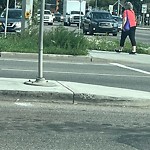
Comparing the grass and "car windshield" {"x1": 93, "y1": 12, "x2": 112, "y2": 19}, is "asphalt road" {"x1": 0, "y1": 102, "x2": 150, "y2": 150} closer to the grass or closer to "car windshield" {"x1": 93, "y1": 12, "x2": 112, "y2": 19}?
the grass

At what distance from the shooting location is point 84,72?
15.1 metres

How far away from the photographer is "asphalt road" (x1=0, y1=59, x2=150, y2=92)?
13062 millimetres

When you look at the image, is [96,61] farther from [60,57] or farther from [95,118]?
[95,118]

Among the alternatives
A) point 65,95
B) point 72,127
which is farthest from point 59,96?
point 72,127

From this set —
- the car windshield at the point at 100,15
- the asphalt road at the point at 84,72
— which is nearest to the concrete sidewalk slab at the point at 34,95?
the asphalt road at the point at 84,72

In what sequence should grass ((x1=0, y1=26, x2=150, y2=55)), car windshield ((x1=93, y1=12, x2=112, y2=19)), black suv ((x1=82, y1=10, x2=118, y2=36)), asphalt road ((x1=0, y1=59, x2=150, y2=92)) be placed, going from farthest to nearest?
car windshield ((x1=93, y1=12, x2=112, y2=19))
black suv ((x1=82, y1=10, x2=118, y2=36))
grass ((x1=0, y1=26, x2=150, y2=55))
asphalt road ((x1=0, y1=59, x2=150, y2=92))

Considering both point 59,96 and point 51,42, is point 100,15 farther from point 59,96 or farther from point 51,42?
point 59,96

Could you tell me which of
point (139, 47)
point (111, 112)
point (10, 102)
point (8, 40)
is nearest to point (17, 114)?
point (10, 102)

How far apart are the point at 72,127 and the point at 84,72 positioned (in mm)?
7297

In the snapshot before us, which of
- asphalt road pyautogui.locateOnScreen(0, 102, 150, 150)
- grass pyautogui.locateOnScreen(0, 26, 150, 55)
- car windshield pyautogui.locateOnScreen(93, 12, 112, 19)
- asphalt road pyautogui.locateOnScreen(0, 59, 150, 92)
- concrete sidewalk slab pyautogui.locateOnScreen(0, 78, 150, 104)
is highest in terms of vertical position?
car windshield pyautogui.locateOnScreen(93, 12, 112, 19)

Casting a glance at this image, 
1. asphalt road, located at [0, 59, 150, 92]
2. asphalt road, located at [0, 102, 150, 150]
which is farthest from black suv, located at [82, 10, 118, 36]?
asphalt road, located at [0, 102, 150, 150]

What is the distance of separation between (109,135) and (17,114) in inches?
72.1

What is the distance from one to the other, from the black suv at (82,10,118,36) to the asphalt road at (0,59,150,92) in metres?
20.4

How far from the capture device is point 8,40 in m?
20.5
